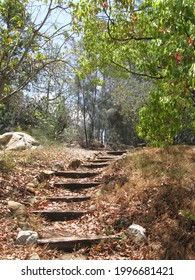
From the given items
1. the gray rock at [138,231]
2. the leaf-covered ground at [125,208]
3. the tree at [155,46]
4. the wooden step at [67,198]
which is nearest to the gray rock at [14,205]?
the leaf-covered ground at [125,208]

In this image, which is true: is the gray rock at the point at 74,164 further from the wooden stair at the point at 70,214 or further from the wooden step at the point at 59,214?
the wooden step at the point at 59,214

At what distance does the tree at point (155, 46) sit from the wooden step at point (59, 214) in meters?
2.39

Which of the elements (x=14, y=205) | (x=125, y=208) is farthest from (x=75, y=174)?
(x=125, y=208)

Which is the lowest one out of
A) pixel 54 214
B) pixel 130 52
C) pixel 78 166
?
pixel 54 214

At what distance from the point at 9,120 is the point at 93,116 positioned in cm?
484

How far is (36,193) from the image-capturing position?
20.4 ft

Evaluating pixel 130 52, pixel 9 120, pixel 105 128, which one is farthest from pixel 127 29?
pixel 105 128

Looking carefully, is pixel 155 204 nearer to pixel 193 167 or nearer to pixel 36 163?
pixel 193 167

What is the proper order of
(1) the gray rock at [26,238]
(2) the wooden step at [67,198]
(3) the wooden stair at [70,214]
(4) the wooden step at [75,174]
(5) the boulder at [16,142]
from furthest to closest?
(5) the boulder at [16,142], (4) the wooden step at [75,174], (2) the wooden step at [67,198], (3) the wooden stair at [70,214], (1) the gray rock at [26,238]

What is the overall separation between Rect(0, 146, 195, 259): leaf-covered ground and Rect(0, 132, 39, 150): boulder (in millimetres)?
3188

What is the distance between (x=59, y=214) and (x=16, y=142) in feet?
20.4

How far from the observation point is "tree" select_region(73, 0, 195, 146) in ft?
12.7

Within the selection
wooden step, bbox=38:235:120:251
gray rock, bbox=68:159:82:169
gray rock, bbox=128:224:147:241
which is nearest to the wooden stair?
A: wooden step, bbox=38:235:120:251

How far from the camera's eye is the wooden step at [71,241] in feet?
13.8
